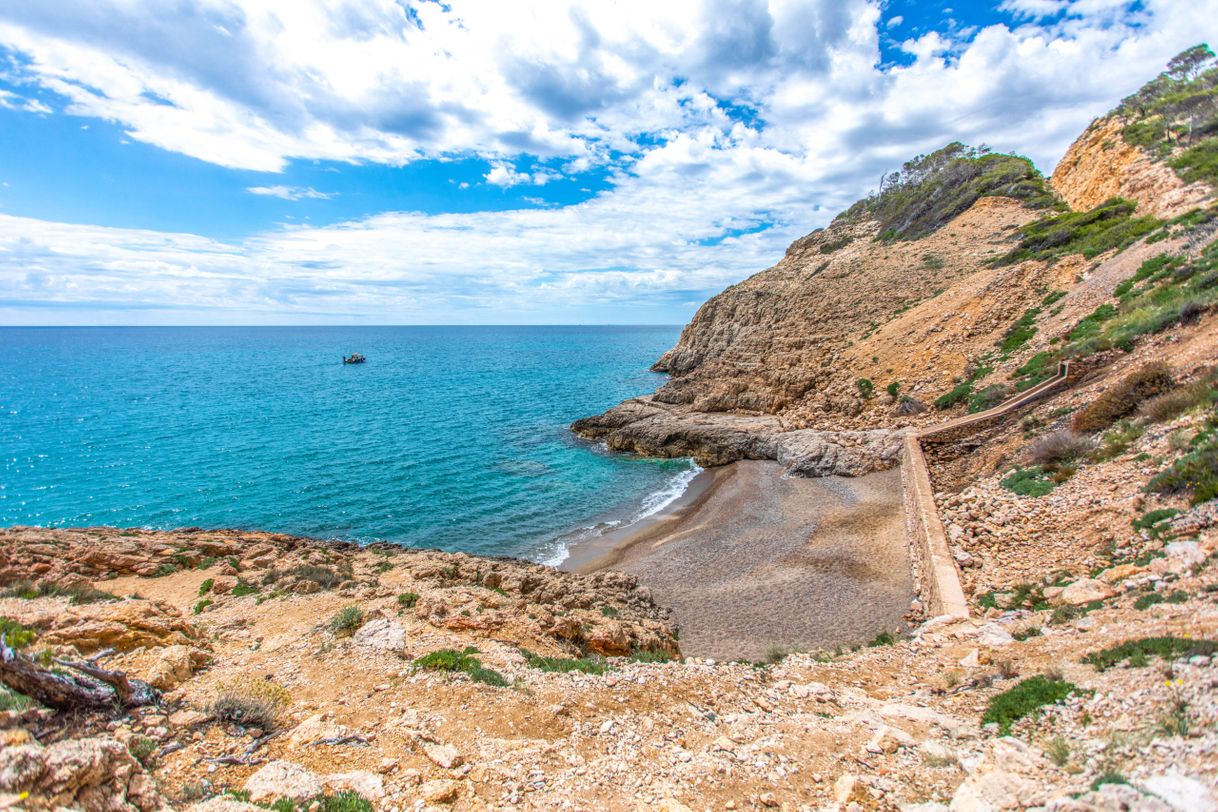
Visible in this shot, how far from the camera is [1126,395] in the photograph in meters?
14.3

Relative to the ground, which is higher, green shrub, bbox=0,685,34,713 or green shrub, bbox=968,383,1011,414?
green shrub, bbox=968,383,1011,414

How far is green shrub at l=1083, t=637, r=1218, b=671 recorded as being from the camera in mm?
5873

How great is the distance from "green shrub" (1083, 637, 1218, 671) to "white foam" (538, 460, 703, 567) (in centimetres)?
1819

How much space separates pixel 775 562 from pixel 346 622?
1428cm

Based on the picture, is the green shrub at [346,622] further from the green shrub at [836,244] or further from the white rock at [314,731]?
the green shrub at [836,244]

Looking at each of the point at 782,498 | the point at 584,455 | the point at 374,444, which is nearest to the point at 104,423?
the point at 374,444

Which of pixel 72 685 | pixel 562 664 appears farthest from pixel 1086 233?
pixel 72 685

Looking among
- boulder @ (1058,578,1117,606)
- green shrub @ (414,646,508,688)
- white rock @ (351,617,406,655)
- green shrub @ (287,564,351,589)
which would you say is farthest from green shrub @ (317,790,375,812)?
boulder @ (1058,578,1117,606)

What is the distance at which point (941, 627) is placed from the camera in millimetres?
10953

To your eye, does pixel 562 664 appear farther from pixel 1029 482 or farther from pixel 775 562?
pixel 1029 482

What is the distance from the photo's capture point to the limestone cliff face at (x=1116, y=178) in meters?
28.3

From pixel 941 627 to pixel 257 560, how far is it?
19.8 m

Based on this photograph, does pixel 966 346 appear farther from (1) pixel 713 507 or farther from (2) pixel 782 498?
(1) pixel 713 507

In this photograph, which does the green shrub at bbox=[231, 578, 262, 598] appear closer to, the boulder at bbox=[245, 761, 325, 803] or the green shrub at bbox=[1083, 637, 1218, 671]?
the boulder at bbox=[245, 761, 325, 803]
